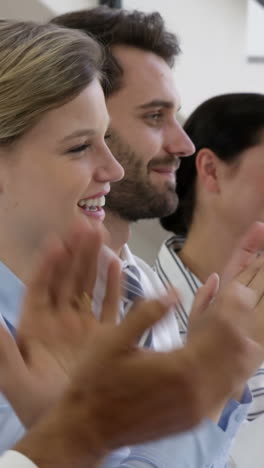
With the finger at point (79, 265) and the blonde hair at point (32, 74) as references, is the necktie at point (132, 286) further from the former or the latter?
the finger at point (79, 265)

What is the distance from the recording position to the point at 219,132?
1.65m

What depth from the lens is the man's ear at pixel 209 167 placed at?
1650 mm

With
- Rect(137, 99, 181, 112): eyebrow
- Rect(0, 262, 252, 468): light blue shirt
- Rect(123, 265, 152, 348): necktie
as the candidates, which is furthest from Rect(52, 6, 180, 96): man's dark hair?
Rect(0, 262, 252, 468): light blue shirt

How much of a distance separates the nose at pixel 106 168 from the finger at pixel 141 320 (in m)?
0.58

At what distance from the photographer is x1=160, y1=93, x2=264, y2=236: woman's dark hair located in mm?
1635

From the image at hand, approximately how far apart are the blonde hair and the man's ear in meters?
0.67

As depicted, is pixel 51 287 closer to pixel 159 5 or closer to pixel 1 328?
pixel 1 328

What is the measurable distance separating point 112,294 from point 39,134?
440 millimetres

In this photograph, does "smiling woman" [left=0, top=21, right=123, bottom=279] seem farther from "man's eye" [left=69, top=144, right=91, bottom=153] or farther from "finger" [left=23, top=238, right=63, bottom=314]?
"finger" [left=23, top=238, right=63, bottom=314]

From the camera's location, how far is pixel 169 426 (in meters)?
0.45

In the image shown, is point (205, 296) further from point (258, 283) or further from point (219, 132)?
point (219, 132)

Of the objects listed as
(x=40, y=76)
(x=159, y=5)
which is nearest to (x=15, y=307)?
(x=40, y=76)

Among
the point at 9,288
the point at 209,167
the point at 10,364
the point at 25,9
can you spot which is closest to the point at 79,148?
the point at 9,288

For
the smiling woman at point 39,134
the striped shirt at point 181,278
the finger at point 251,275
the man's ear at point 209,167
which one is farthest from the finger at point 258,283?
the man's ear at point 209,167
